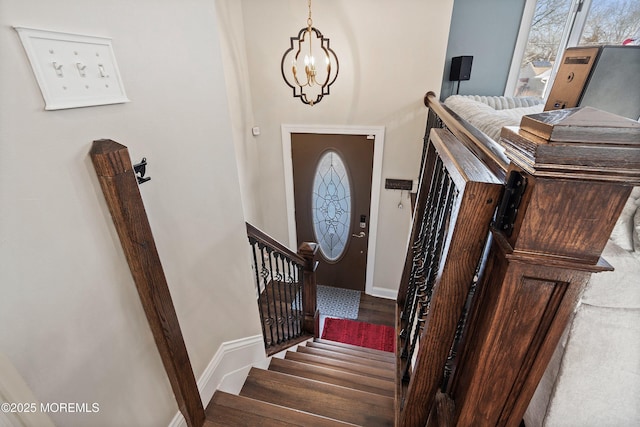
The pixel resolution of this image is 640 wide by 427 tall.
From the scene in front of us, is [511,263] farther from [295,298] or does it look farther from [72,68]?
[295,298]

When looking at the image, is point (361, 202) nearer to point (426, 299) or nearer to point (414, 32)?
point (414, 32)

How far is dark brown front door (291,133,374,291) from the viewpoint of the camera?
3.51 m

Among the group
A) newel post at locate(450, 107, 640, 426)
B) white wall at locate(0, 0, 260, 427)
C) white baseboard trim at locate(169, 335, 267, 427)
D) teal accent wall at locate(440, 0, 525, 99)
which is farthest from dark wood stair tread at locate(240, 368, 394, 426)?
teal accent wall at locate(440, 0, 525, 99)

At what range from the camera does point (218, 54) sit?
1.29m

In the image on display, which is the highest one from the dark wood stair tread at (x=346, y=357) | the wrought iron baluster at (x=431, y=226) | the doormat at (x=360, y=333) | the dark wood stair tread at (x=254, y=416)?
the wrought iron baluster at (x=431, y=226)

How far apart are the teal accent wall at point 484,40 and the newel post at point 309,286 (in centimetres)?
239

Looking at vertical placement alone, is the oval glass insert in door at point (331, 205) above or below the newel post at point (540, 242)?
below

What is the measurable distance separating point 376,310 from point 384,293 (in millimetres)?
286

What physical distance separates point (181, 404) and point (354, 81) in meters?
3.10

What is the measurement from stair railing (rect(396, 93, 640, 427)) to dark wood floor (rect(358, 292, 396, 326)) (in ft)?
9.53

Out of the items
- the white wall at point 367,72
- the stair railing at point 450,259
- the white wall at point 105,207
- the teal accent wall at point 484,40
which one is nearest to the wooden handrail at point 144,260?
the white wall at point 105,207

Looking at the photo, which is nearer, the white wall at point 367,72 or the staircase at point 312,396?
the staircase at point 312,396

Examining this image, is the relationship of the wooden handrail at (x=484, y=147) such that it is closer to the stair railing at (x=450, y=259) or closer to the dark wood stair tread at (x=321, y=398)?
the stair railing at (x=450, y=259)

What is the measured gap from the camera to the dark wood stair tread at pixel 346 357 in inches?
97.6
